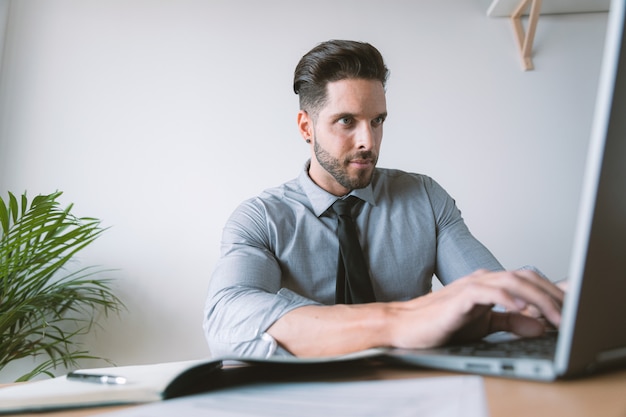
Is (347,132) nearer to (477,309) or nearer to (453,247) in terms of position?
(453,247)

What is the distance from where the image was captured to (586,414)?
36 centimetres

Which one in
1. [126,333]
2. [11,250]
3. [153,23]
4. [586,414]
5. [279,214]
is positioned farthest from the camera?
[153,23]

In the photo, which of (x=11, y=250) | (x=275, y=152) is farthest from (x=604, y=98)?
(x=275, y=152)

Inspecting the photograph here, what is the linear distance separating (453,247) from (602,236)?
113cm

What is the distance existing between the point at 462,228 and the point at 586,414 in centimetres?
124

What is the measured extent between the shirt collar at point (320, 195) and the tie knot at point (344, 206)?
0.01m

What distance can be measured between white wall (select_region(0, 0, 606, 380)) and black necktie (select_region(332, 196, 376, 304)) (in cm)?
116

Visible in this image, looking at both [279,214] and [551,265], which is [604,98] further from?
→ [551,265]

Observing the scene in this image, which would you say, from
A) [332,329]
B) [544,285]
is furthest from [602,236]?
[332,329]

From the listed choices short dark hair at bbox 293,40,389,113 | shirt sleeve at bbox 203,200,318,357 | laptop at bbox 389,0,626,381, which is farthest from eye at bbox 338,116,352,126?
laptop at bbox 389,0,626,381

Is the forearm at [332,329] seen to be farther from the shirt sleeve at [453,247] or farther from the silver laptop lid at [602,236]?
the shirt sleeve at [453,247]

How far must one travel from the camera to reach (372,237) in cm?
154

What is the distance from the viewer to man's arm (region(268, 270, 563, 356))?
0.61 meters

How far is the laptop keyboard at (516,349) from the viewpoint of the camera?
49 cm
